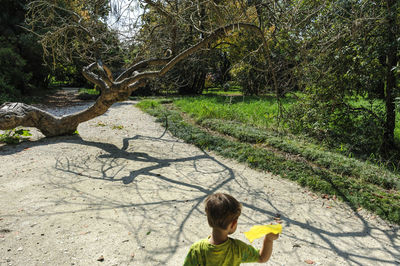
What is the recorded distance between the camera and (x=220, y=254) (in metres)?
1.54

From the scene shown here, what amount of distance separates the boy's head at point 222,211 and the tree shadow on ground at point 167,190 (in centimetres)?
136

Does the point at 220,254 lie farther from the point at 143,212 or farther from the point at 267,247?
the point at 143,212

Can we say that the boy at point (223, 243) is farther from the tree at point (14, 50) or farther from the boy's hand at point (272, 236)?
the tree at point (14, 50)

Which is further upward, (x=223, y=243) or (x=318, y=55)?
(x=318, y=55)

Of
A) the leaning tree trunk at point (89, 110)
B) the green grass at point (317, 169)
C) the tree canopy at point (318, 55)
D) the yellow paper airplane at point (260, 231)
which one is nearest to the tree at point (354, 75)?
the tree canopy at point (318, 55)

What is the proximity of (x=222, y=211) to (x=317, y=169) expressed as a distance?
3.96m

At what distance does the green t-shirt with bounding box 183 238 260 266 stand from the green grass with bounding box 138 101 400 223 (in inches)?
112

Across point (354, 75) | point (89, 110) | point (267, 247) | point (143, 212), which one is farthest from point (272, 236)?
point (354, 75)

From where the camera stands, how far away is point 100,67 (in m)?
6.16

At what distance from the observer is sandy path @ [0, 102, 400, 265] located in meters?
2.70

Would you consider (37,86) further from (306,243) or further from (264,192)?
(306,243)

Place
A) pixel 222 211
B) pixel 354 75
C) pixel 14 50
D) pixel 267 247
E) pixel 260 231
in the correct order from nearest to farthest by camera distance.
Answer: pixel 260 231
pixel 222 211
pixel 267 247
pixel 354 75
pixel 14 50

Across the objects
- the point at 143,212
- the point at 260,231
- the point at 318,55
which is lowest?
the point at 143,212

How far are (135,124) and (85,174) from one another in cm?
427
